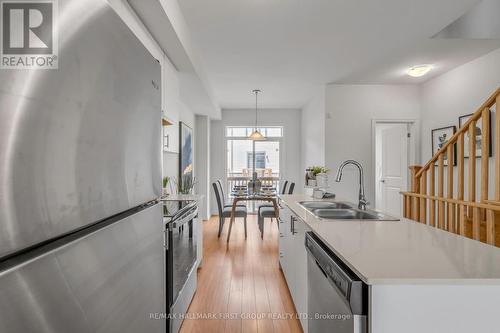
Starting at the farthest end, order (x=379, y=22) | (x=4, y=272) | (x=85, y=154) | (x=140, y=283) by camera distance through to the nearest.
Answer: (x=379, y=22), (x=140, y=283), (x=85, y=154), (x=4, y=272)

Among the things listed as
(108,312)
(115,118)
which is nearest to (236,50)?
(115,118)

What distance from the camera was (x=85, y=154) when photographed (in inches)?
21.9

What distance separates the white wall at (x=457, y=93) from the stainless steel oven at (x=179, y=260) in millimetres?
3652

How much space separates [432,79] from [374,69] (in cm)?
120

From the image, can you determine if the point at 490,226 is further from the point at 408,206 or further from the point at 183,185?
the point at 183,185

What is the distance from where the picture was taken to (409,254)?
108 centimetres

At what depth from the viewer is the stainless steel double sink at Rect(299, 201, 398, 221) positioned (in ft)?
6.37

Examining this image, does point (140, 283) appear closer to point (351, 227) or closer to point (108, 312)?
point (108, 312)

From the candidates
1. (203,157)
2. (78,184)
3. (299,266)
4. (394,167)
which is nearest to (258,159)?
(203,157)

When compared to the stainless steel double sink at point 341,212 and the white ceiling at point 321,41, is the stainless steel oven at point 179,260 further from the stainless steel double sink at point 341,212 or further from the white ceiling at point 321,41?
the white ceiling at point 321,41

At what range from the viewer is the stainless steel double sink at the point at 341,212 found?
194 cm

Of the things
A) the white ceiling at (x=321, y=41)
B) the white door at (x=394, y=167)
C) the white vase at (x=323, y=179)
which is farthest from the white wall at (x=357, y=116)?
the white vase at (x=323, y=179)

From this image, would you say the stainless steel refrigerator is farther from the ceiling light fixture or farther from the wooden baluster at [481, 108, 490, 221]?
the ceiling light fixture

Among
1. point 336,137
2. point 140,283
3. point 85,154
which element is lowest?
point 140,283
